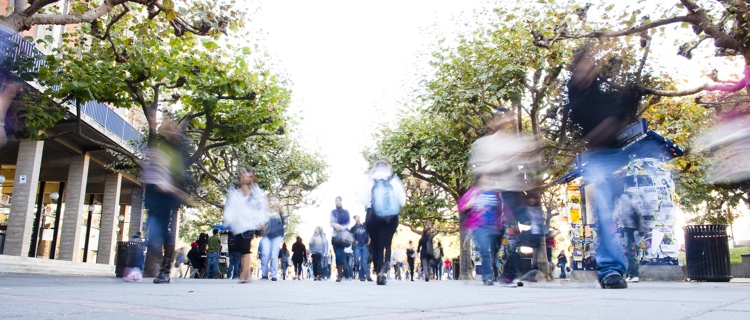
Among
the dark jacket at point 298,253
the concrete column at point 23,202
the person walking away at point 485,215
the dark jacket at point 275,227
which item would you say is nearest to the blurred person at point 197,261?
the dark jacket at point 298,253

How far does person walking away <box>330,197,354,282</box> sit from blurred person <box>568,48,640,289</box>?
27.3 ft

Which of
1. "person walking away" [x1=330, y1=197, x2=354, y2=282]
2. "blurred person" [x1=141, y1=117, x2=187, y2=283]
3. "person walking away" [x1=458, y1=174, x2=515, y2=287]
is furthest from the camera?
"person walking away" [x1=330, y1=197, x2=354, y2=282]

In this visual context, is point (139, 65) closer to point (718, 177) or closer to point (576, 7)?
point (576, 7)

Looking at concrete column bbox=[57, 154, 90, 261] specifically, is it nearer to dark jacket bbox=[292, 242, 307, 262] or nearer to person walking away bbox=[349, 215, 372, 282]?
dark jacket bbox=[292, 242, 307, 262]

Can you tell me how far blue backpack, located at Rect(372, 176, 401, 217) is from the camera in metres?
8.30

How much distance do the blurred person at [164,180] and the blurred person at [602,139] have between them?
5195 millimetres

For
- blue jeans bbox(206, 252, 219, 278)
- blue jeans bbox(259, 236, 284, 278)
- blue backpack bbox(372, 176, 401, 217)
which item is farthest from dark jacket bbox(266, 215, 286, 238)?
blue jeans bbox(206, 252, 219, 278)

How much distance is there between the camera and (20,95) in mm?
12344

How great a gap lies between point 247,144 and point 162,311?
75.1ft

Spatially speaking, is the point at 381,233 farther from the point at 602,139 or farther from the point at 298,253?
the point at 298,253

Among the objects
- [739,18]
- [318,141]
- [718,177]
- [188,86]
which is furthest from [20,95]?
[718,177]

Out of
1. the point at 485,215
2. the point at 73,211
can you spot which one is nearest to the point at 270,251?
the point at 485,215

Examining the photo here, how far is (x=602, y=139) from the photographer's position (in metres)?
5.60

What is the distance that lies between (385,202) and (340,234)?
269 inches
